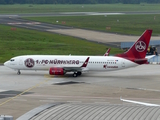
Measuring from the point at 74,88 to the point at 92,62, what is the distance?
10621mm

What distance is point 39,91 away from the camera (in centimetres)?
5697

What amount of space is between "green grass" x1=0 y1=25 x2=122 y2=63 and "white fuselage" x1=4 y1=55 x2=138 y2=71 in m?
17.3

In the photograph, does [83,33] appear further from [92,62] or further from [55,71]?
[55,71]

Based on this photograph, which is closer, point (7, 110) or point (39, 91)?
point (7, 110)

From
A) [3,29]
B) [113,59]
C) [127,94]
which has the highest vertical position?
[3,29]

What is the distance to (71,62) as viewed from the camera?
6938cm

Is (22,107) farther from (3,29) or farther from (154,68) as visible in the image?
(3,29)

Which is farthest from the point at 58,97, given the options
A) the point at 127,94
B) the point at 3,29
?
the point at 3,29

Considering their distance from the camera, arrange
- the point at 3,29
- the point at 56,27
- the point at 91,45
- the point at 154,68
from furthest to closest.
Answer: the point at 56,27, the point at 3,29, the point at 91,45, the point at 154,68

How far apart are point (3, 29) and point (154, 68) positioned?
Answer: 66456 mm

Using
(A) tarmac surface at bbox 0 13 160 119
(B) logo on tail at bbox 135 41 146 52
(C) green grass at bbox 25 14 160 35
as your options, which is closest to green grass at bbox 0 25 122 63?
(A) tarmac surface at bbox 0 13 160 119

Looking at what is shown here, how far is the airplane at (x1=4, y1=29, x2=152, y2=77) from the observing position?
68562mm

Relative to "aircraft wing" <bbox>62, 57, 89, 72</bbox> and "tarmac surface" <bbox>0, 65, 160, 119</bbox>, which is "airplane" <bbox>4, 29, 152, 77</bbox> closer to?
"aircraft wing" <bbox>62, 57, 89, 72</bbox>

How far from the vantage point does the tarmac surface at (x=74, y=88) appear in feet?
165
